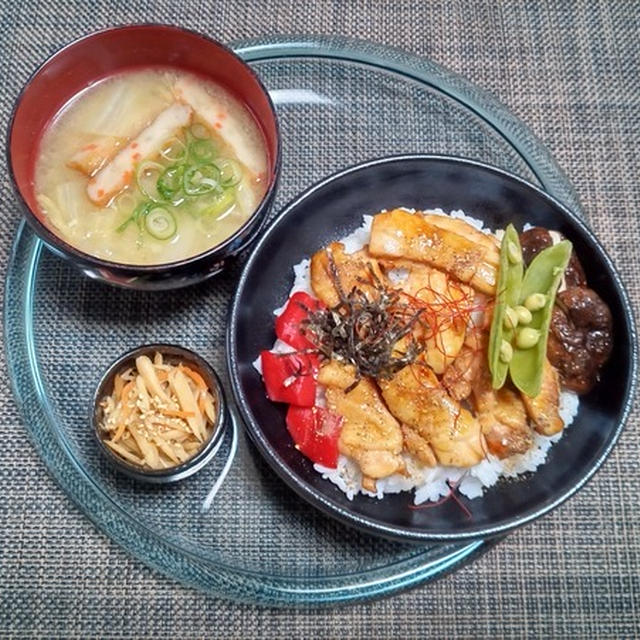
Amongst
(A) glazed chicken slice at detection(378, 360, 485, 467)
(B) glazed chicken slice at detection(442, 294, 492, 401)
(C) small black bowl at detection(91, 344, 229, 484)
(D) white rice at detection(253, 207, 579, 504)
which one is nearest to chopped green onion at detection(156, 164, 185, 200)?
(C) small black bowl at detection(91, 344, 229, 484)

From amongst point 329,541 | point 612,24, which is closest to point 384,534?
point 329,541

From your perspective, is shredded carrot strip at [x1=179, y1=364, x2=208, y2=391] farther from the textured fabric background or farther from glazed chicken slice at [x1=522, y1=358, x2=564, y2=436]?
glazed chicken slice at [x1=522, y1=358, x2=564, y2=436]

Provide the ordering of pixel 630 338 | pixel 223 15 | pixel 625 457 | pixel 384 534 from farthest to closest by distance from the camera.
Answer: pixel 223 15, pixel 625 457, pixel 630 338, pixel 384 534

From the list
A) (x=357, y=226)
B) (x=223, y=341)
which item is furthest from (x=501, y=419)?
(x=223, y=341)

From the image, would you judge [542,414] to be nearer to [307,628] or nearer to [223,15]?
[307,628]

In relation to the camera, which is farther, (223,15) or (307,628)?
(223,15)

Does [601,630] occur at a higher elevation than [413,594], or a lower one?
lower
